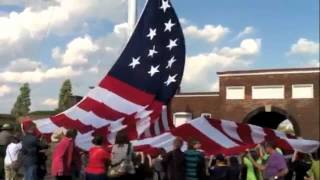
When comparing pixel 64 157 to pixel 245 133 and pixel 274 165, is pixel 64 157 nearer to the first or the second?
pixel 274 165

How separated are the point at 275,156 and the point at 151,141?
3096 millimetres

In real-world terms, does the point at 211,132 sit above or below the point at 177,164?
above

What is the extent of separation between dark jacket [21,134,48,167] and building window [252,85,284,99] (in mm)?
32122

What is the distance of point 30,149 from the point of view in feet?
39.0

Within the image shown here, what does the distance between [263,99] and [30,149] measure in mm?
32457

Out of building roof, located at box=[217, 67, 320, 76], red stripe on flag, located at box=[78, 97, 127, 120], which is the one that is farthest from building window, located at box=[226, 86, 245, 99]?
red stripe on flag, located at box=[78, 97, 127, 120]

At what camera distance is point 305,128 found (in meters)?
41.9

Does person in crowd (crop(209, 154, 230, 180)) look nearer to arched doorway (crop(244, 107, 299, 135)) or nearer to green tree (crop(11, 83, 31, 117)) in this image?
arched doorway (crop(244, 107, 299, 135))

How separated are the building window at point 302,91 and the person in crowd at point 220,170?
1061 inches

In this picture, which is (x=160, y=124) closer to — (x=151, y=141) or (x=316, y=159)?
(x=151, y=141)

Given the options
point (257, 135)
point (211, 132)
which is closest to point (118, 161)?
point (211, 132)

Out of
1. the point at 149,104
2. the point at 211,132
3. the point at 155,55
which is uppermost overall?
the point at 155,55

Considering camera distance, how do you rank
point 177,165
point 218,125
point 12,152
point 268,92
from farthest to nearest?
point 268,92 < point 218,125 < point 12,152 < point 177,165

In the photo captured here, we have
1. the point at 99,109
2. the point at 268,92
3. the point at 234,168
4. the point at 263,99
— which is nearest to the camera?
the point at 99,109
